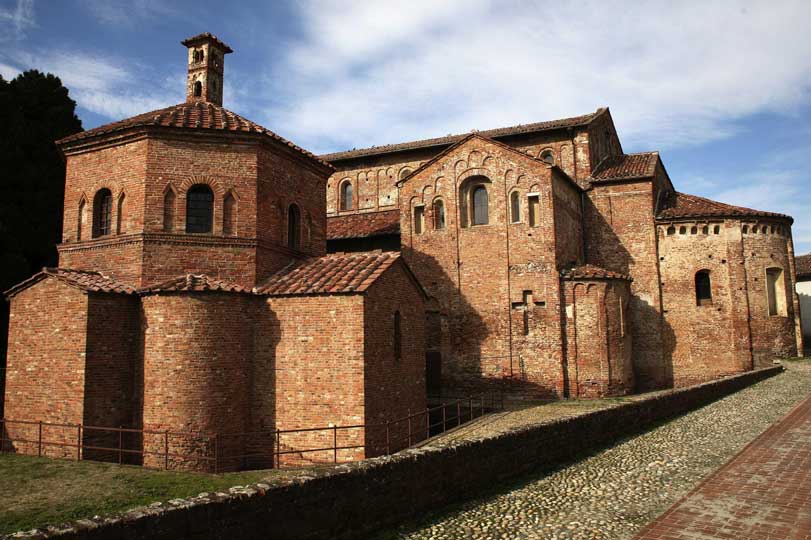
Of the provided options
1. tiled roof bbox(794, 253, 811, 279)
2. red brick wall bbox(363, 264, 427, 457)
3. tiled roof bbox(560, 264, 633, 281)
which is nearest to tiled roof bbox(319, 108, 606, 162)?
tiled roof bbox(560, 264, 633, 281)

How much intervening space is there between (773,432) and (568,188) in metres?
12.7

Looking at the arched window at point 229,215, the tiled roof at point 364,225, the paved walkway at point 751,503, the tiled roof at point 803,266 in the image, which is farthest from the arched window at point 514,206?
the tiled roof at point 803,266

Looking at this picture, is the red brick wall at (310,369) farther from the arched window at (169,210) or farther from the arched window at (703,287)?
the arched window at (703,287)

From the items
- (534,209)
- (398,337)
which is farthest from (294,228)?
(534,209)

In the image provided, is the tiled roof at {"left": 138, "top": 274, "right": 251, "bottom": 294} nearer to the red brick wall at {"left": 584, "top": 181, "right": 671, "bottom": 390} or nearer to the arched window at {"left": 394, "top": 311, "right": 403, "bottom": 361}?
the arched window at {"left": 394, "top": 311, "right": 403, "bottom": 361}

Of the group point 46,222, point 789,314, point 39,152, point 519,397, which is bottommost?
point 519,397

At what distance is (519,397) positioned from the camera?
65.2 ft

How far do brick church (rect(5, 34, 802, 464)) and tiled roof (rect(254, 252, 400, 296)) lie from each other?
0.07 meters

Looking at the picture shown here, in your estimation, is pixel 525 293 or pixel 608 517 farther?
pixel 525 293

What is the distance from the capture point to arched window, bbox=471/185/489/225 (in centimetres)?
2162

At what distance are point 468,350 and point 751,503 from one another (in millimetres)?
13542

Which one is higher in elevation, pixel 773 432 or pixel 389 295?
pixel 389 295

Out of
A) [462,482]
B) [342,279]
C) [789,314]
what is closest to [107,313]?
[342,279]

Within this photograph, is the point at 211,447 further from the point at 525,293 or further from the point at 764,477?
the point at 525,293
